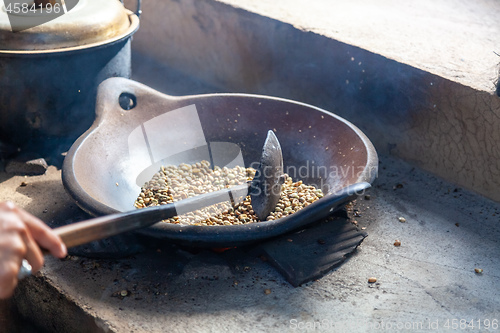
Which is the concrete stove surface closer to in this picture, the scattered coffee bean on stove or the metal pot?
the scattered coffee bean on stove

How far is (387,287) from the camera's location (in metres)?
1.57

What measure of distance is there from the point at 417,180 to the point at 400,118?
31cm

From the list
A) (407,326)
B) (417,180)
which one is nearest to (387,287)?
(407,326)

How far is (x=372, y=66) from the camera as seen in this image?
2.34m

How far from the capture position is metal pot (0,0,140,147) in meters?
2.02

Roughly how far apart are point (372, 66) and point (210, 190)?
1017mm

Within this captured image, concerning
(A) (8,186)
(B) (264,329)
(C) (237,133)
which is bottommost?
(A) (8,186)

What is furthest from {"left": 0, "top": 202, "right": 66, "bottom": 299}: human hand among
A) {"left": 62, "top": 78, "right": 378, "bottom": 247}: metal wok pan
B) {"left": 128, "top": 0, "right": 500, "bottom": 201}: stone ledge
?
{"left": 128, "top": 0, "right": 500, "bottom": 201}: stone ledge

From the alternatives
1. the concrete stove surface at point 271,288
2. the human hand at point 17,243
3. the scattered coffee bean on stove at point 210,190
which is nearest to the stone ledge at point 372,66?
the concrete stove surface at point 271,288

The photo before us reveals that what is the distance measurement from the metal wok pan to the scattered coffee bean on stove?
0.20ft

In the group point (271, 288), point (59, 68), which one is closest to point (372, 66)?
point (271, 288)

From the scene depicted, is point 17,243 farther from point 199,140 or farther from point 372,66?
point 372,66

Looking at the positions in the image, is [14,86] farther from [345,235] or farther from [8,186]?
[345,235]

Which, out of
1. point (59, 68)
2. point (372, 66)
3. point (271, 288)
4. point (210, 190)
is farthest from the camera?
point (372, 66)
